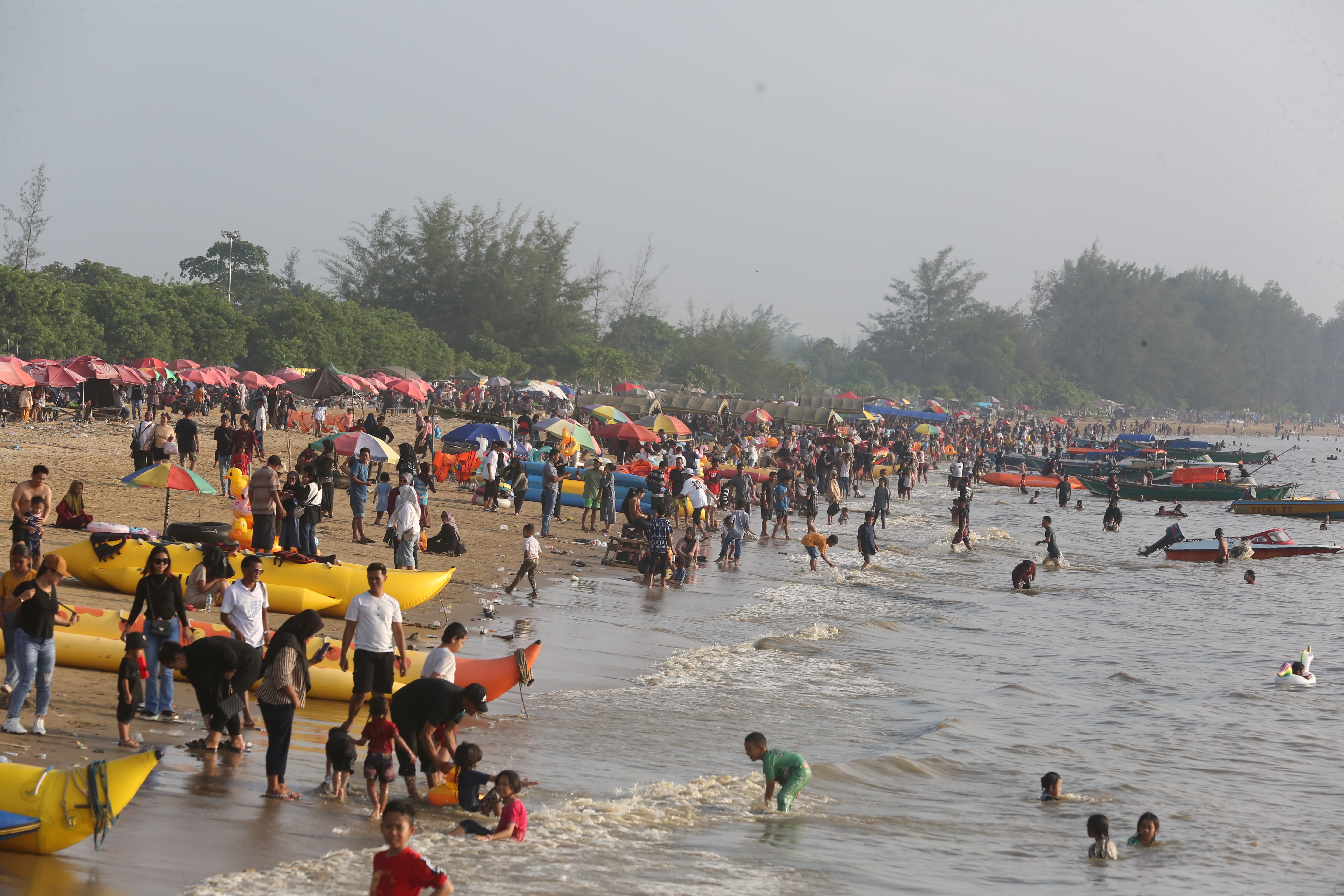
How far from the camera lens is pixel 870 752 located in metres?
10.5

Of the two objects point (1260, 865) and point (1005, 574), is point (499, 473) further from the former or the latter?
point (1260, 865)

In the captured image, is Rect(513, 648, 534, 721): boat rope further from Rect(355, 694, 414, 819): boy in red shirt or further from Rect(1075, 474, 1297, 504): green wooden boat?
Rect(1075, 474, 1297, 504): green wooden boat

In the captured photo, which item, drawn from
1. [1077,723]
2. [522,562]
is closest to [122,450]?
[522,562]

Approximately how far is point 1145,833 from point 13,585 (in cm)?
832

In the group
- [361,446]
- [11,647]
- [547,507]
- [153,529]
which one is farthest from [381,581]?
[547,507]

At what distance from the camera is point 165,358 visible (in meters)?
44.9

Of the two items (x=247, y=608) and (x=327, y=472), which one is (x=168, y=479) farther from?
(x=247, y=608)

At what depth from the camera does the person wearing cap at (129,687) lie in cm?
735

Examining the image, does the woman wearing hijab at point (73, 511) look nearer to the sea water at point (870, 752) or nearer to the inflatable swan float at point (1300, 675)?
the sea water at point (870, 752)

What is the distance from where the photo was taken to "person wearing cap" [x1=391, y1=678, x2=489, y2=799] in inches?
292

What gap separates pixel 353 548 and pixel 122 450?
11557 mm

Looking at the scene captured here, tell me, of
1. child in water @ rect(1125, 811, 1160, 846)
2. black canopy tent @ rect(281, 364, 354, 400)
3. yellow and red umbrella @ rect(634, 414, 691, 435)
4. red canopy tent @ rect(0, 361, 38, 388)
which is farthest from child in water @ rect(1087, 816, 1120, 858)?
yellow and red umbrella @ rect(634, 414, 691, 435)

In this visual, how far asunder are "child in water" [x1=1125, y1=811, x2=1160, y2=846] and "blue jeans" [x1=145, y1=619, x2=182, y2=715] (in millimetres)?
7267

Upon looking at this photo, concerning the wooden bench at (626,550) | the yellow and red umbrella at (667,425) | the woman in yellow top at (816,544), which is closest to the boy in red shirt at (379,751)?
the wooden bench at (626,550)
